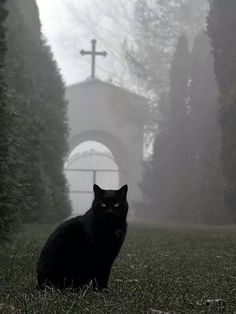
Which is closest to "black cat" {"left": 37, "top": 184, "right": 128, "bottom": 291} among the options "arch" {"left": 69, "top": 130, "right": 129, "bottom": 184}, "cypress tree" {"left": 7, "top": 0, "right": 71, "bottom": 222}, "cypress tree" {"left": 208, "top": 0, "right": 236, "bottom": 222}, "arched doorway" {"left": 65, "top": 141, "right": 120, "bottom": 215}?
"cypress tree" {"left": 7, "top": 0, "right": 71, "bottom": 222}

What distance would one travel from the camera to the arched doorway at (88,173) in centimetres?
4122

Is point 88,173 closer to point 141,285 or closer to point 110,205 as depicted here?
point 141,285

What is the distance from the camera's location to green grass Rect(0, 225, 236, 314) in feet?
11.5

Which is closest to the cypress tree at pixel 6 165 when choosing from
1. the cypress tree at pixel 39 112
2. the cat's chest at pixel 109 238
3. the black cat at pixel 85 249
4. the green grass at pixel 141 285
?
the green grass at pixel 141 285

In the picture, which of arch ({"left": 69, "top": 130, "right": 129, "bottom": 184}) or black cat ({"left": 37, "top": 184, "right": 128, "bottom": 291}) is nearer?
black cat ({"left": 37, "top": 184, "right": 128, "bottom": 291})

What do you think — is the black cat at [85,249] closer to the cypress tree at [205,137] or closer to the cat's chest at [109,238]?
the cat's chest at [109,238]

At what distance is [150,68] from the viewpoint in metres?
38.7

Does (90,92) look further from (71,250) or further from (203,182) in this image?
(71,250)

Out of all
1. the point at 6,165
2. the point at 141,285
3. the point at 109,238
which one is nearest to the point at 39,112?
the point at 6,165

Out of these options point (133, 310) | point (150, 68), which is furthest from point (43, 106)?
point (150, 68)

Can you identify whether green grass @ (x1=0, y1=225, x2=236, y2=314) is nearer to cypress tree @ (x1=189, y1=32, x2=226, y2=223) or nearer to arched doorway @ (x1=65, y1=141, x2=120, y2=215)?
cypress tree @ (x1=189, y1=32, x2=226, y2=223)

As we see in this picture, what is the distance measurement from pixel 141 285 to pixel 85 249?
3.01 ft

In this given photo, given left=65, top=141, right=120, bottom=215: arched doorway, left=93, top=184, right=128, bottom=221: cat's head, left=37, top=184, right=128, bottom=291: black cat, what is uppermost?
left=65, top=141, right=120, bottom=215: arched doorway

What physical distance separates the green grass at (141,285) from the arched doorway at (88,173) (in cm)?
3191
